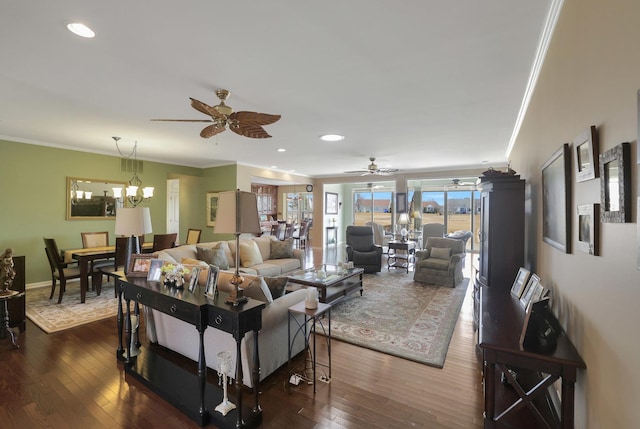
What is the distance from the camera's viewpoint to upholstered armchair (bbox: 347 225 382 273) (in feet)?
20.7

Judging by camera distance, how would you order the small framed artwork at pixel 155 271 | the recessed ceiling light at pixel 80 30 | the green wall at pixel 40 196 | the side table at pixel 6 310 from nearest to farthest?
the recessed ceiling light at pixel 80 30 < the small framed artwork at pixel 155 271 < the side table at pixel 6 310 < the green wall at pixel 40 196

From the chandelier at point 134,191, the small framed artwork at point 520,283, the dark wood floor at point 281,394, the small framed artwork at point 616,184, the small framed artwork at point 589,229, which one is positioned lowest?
the dark wood floor at point 281,394

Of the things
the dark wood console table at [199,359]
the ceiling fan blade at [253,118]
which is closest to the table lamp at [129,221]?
the dark wood console table at [199,359]

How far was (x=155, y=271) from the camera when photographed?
2.63 meters

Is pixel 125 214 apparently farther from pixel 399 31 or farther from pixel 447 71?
pixel 447 71

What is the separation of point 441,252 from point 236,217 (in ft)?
15.6

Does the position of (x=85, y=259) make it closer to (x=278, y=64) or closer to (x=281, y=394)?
(x=281, y=394)

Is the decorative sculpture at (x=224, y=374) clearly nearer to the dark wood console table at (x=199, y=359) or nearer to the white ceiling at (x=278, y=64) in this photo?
the dark wood console table at (x=199, y=359)

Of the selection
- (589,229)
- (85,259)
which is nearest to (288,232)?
(85,259)

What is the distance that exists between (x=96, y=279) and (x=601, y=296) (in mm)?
6028

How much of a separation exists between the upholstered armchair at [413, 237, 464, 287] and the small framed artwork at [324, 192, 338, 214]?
5324 millimetres

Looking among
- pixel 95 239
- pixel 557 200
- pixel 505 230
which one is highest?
pixel 557 200

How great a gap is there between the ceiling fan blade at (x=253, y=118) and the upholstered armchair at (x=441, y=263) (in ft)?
13.7

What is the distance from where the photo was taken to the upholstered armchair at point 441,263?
5254 millimetres
